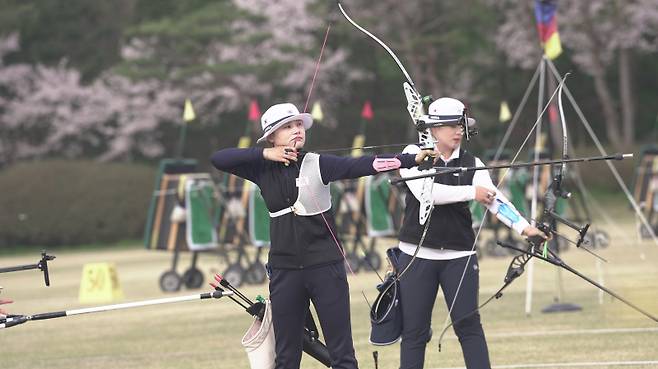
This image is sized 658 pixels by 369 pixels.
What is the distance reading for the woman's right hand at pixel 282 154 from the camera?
24.5 feet

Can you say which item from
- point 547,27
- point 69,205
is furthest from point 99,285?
point 69,205

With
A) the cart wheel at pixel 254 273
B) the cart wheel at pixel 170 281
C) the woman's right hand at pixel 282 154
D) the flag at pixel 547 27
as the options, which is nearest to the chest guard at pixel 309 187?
the woman's right hand at pixel 282 154

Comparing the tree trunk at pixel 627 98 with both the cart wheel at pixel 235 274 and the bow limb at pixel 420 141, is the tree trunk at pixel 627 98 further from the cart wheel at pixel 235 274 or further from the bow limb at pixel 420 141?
the bow limb at pixel 420 141

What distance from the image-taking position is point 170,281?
776 inches

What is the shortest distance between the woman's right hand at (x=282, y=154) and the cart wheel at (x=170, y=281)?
40.3 ft

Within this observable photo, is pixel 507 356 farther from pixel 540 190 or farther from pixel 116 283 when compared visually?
pixel 540 190

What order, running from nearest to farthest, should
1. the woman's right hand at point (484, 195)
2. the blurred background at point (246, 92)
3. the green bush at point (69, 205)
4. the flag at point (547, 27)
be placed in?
1. the woman's right hand at point (484, 195)
2. the flag at point (547, 27)
3. the blurred background at point (246, 92)
4. the green bush at point (69, 205)

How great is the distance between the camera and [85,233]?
119 feet

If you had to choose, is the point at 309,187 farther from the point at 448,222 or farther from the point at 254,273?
the point at 254,273

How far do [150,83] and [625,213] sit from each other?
15.1 metres

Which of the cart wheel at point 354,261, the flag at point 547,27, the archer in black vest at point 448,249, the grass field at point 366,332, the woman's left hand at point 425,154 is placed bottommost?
the cart wheel at point 354,261

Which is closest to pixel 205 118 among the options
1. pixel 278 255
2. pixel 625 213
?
pixel 625 213

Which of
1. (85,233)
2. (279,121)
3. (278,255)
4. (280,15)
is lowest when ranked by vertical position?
(85,233)

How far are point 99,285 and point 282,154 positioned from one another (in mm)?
11328
